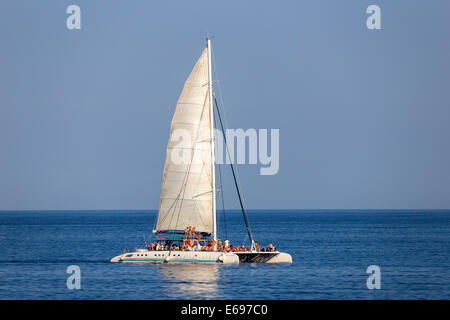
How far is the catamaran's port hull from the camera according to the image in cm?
6056

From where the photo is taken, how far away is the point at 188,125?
6500 cm

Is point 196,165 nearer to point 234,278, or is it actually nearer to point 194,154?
point 194,154

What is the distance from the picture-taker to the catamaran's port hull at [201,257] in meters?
60.6

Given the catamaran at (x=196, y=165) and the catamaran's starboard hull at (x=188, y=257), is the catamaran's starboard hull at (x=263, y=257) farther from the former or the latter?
the catamaran's starboard hull at (x=188, y=257)

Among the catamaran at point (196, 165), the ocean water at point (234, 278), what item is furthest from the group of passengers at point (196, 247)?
the ocean water at point (234, 278)

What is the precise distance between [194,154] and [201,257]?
978cm

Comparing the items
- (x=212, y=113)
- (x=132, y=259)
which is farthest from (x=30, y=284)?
(x=212, y=113)

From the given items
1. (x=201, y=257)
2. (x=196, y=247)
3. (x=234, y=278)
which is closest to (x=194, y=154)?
(x=196, y=247)

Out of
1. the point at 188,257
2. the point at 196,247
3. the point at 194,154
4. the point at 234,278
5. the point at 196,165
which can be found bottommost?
the point at 234,278

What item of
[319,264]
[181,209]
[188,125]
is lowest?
[319,264]

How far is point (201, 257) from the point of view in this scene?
60.4 meters

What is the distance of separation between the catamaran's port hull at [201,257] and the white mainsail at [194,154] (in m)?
4.14
